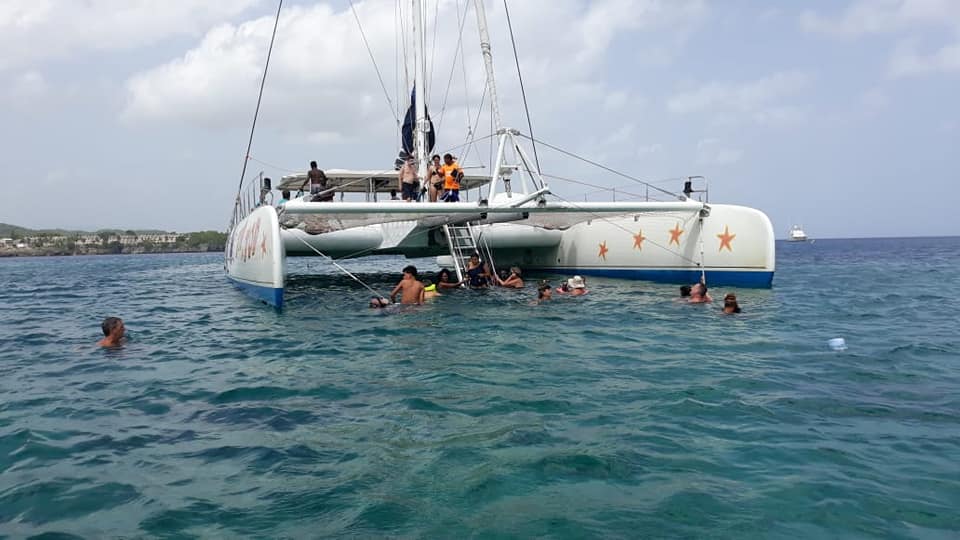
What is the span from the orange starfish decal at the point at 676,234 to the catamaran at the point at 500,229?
3 cm

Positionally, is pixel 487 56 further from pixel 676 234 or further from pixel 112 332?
pixel 112 332

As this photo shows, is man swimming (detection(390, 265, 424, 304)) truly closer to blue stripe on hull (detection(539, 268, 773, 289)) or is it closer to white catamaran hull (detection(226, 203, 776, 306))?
white catamaran hull (detection(226, 203, 776, 306))

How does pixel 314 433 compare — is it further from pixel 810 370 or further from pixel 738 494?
pixel 810 370

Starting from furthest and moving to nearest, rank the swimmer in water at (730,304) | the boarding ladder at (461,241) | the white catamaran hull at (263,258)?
the boarding ladder at (461,241) < the white catamaran hull at (263,258) < the swimmer in water at (730,304)

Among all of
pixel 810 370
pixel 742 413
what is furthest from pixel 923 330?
pixel 742 413

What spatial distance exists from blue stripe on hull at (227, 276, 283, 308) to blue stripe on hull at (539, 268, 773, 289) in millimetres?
9334

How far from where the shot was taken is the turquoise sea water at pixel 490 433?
318 centimetres

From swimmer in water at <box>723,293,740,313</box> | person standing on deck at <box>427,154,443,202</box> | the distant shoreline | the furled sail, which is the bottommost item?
swimmer in water at <box>723,293,740,313</box>

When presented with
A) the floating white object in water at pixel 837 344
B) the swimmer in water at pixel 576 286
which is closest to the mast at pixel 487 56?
the swimmer in water at pixel 576 286

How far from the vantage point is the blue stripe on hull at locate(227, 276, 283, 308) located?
37.8 feet

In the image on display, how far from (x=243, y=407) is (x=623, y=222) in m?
13.5

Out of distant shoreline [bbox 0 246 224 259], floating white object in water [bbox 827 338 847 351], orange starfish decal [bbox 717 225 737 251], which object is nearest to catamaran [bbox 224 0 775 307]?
orange starfish decal [bbox 717 225 737 251]

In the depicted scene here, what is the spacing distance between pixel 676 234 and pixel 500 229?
5.07 meters

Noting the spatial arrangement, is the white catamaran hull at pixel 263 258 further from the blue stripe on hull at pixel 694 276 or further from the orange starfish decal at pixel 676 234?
the orange starfish decal at pixel 676 234
